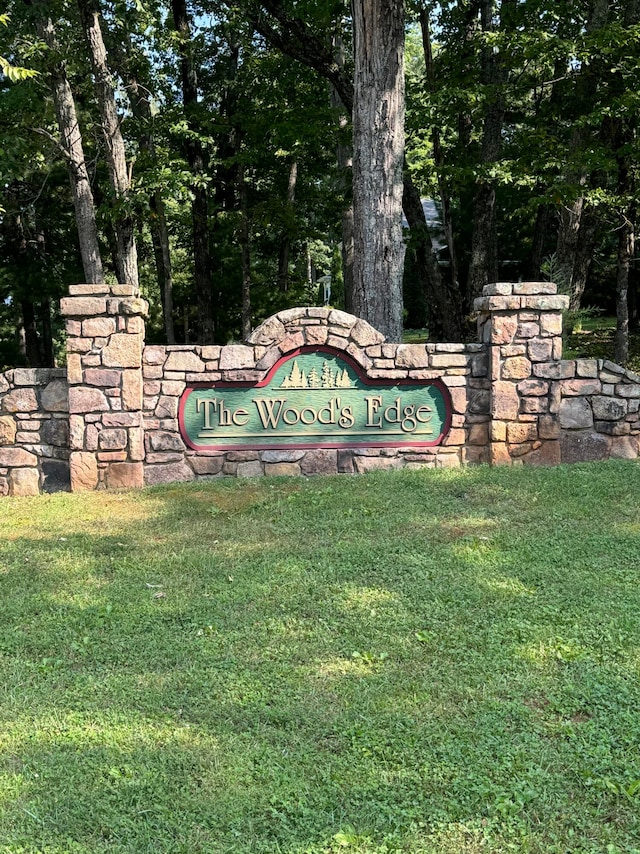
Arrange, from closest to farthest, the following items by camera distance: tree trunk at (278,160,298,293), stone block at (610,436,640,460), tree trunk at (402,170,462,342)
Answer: stone block at (610,436,640,460) → tree trunk at (402,170,462,342) → tree trunk at (278,160,298,293)

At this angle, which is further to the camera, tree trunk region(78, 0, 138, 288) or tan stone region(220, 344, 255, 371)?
tree trunk region(78, 0, 138, 288)

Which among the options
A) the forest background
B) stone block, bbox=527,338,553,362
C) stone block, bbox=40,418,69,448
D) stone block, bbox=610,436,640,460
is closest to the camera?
stone block, bbox=40,418,69,448

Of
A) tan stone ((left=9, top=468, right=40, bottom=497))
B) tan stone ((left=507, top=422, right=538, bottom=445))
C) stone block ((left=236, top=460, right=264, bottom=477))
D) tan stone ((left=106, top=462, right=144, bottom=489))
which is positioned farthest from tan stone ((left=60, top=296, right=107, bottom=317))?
tan stone ((left=507, top=422, right=538, bottom=445))

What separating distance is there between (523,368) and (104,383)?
130 inches

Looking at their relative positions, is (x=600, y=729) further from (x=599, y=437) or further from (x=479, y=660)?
(x=599, y=437)

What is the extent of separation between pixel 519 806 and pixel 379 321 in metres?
5.09

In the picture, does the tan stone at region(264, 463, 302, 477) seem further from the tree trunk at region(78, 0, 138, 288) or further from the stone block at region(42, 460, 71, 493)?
the tree trunk at region(78, 0, 138, 288)

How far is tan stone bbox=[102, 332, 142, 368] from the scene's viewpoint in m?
5.49

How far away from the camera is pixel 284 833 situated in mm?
1904

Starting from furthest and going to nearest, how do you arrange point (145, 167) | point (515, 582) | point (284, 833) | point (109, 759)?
point (145, 167), point (515, 582), point (109, 759), point (284, 833)

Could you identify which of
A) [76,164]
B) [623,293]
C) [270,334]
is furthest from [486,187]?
[270,334]

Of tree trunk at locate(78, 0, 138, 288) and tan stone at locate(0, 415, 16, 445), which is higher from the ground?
tree trunk at locate(78, 0, 138, 288)

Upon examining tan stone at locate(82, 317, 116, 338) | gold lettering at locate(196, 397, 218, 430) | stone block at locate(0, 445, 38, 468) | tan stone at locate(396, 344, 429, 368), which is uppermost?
tan stone at locate(82, 317, 116, 338)

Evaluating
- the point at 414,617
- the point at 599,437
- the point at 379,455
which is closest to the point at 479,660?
the point at 414,617
